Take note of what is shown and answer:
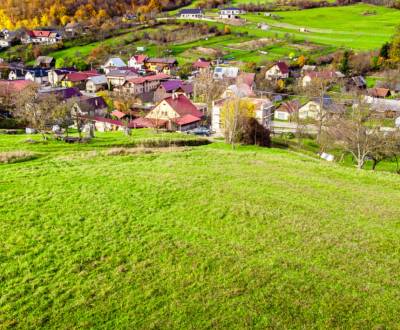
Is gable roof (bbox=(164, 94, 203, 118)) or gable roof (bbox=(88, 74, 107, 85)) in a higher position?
gable roof (bbox=(88, 74, 107, 85))

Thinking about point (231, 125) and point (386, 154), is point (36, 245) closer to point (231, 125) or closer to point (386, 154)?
point (231, 125)

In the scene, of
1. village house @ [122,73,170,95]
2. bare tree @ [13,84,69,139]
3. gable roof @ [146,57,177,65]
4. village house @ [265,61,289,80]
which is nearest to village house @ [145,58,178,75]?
gable roof @ [146,57,177,65]

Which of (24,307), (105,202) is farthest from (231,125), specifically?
(24,307)

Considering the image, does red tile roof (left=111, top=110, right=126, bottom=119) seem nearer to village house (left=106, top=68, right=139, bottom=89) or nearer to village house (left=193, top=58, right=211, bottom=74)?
village house (left=106, top=68, right=139, bottom=89)

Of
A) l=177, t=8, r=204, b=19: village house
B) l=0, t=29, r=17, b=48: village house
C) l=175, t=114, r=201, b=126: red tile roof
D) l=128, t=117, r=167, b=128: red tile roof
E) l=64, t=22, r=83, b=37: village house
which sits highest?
l=177, t=8, r=204, b=19: village house

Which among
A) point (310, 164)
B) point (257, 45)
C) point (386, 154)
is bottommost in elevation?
point (386, 154)

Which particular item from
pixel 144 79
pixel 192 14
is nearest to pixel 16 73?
pixel 144 79

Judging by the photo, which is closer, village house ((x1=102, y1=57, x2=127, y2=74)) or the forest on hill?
village house ((x1=102, y1=57, x2=127, y2=74))
